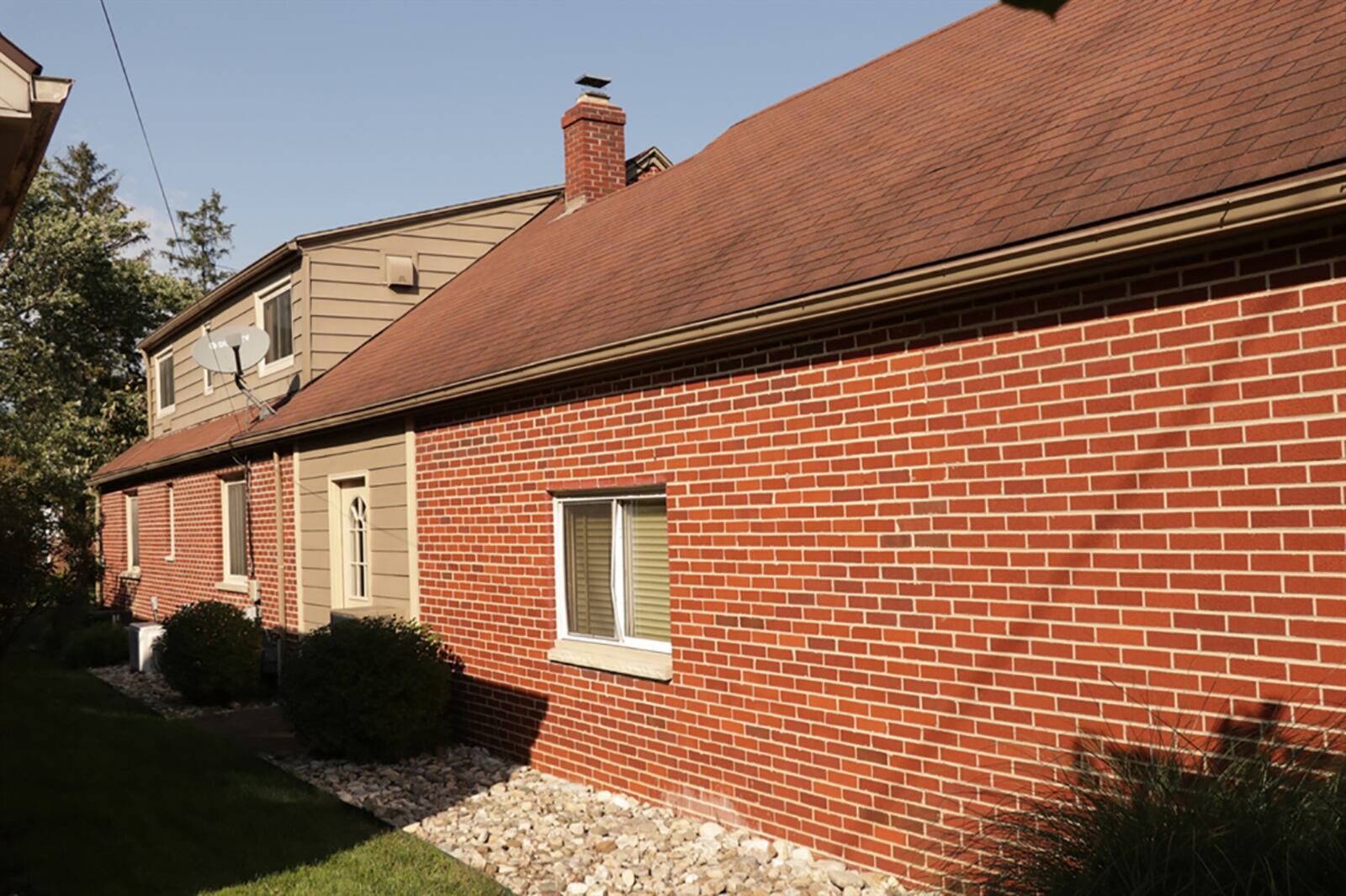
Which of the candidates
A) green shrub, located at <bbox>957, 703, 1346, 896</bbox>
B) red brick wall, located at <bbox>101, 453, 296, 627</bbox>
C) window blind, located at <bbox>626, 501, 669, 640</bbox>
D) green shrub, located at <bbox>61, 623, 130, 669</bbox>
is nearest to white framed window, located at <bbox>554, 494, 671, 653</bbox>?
window blind, located at <bbox>626, 501, 669, 640</bbox>

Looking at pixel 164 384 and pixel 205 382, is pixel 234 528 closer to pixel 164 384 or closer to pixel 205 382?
pixel 205 382

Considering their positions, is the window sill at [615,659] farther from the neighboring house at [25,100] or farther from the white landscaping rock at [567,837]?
the neighboring house at [25,100]

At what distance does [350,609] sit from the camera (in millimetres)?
12266

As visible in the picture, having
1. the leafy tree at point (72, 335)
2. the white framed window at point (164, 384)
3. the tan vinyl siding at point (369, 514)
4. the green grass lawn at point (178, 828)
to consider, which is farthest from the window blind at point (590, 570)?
the leafy tree at point (72, 335)

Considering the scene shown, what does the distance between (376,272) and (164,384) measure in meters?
10.1

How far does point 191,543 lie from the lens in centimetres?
1927

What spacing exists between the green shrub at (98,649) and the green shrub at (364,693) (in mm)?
9189

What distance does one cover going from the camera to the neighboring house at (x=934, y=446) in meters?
4.77

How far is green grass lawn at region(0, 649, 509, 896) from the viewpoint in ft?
21.2

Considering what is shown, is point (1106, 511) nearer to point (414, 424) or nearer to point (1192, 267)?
point (1192, 267)

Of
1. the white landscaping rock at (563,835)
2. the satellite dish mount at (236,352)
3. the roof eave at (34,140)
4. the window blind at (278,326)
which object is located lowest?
the white landscaping rock at (563,835)

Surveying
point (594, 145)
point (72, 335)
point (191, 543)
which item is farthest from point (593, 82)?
point (72, 335)

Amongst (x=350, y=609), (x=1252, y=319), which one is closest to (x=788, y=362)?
(x=1252, y=319)

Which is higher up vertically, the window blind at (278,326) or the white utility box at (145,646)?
the window blind at (278,326)
